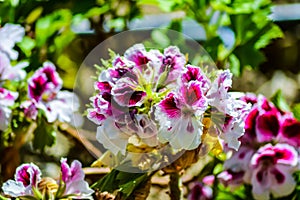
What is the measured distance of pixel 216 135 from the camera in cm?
77

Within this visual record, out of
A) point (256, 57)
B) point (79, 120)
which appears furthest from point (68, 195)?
point (256, 57)

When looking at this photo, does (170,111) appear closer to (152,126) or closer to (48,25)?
(152,126)

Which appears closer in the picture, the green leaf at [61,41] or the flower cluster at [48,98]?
the flower cluster at [48,98]

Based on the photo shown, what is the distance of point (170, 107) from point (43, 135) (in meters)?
0.42

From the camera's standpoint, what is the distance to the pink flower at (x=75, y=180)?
77cm

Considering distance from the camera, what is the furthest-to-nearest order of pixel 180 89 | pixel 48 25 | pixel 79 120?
pixel 48 25 → pixel 79 120 → pixel 180 89

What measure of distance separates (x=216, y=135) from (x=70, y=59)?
29.4 inches

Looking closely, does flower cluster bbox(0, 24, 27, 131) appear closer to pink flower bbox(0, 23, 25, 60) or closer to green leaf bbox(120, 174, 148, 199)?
pink flower bbox(0, 23, 25, 60)


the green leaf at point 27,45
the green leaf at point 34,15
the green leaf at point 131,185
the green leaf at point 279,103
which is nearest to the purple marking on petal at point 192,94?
the green leaf at point 131,185

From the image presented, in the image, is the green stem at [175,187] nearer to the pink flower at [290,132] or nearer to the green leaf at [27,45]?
the pink flower at [290,132]

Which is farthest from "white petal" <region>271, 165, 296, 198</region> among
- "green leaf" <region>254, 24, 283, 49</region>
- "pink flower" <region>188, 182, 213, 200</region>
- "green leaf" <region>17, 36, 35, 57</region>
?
"green leaf" <region>17, 36, 35, 57</region>

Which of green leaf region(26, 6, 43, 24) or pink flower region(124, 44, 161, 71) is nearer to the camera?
pink flower region(124, 44, 161, 71)

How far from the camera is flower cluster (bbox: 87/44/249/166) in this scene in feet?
2.33

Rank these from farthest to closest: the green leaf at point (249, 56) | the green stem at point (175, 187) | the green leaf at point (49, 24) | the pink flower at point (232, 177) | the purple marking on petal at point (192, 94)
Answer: the green leaf at point (49, 24), the green leaf at point (249, 56), the pink flower at point (232, 177), the green stem at point (175, 187), the purple marking on petal at point (192, 94)
